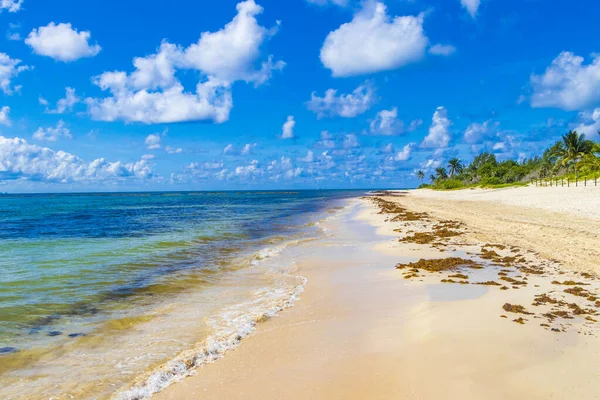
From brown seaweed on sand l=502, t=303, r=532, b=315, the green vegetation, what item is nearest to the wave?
brown seaweed on sand l=502, t=303, r=532, b=315

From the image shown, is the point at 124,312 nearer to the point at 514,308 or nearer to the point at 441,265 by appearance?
the point at 514,308

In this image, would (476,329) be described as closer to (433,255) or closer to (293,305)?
(293,305)

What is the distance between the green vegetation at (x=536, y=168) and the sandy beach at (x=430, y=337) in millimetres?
61831

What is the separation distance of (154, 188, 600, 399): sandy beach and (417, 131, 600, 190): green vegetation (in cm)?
6183

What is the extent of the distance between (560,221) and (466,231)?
258 inches

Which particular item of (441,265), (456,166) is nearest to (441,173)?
(456,166)

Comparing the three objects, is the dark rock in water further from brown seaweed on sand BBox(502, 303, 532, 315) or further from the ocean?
brown seaweed on sand BBox(502, 303, 532, 315)

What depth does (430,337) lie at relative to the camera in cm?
678

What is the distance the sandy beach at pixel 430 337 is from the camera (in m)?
5.19

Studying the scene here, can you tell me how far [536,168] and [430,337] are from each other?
131 metres

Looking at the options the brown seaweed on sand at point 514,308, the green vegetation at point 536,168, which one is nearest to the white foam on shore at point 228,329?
the brown seaweed on sand at point 514,308

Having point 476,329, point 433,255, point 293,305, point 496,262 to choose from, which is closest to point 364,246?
point 433,255

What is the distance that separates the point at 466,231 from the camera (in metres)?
21.8

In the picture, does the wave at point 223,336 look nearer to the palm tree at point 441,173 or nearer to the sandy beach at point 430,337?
the sandy beach at point 430,337
